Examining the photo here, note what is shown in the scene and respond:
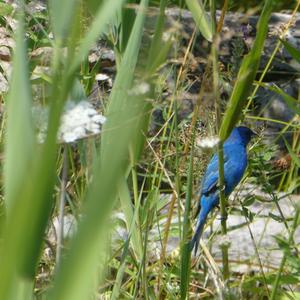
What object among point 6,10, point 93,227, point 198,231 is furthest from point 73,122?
point 198,231

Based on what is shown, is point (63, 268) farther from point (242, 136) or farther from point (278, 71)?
point (278, 71)

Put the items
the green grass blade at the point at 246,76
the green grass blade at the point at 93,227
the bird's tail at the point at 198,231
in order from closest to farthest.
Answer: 1. the green grass blade at the point at 93,227
2. the green grass blade at the point at 246,76
3. the bird's tail at the point at 198,231

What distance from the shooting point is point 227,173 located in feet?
6.83

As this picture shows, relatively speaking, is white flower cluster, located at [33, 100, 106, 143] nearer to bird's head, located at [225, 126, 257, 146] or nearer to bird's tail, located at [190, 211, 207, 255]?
bird's tail, located at [190, 211, 207, 255]

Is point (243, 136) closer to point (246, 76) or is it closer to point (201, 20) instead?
point (201, 20)

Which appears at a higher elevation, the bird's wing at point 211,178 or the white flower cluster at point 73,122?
the bird's wing at point 211,178

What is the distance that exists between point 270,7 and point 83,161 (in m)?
0.48

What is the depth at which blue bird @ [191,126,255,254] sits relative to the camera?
2.00 m

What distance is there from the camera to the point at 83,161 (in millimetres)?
1450

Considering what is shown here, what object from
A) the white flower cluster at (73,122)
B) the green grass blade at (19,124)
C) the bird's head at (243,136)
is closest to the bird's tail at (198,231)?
the bird's head at (243,136)

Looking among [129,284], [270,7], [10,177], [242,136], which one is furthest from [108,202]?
[242,136]

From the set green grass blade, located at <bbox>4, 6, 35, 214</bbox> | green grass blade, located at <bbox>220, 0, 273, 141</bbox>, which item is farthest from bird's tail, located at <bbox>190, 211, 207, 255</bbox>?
green grass blade, located at <bbox>4, 6, 35, 214</bbox>

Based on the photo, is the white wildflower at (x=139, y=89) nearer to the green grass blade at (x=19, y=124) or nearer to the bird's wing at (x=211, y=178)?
the green grass blade at (x=19, y=124)

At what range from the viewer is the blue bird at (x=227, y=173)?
200 cm
